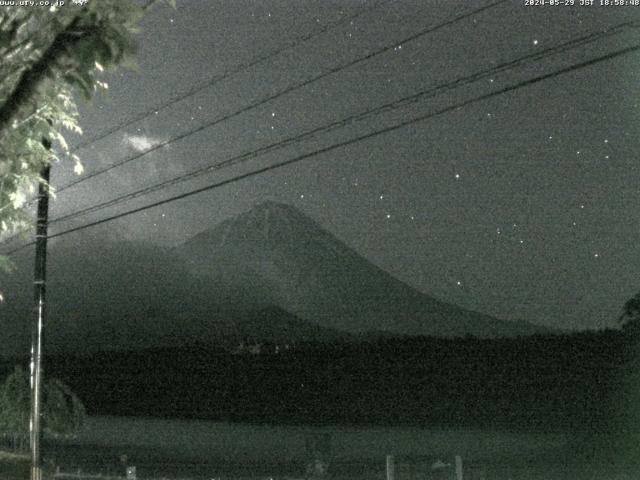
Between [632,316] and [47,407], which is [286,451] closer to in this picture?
[632,316]

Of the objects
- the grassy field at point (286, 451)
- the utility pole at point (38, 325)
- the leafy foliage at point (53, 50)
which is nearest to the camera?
the leafy foliage at point (53, 50)

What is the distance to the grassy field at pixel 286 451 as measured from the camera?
101 ft

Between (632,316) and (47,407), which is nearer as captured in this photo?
(47,407)

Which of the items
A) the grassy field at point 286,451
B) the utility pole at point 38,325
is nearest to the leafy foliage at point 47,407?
the utility pole at point 38,325

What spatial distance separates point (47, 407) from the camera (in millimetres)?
18906

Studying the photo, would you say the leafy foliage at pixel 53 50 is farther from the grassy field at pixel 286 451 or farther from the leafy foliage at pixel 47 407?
the grassy field at pixel 286 451

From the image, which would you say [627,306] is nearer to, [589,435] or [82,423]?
[589,435]

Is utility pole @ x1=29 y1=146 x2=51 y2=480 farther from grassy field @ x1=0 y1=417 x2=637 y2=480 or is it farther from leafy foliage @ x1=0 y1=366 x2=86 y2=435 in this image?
grassy field @ x1=0 y1=417 x2=637 y2=480

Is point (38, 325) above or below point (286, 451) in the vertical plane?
above

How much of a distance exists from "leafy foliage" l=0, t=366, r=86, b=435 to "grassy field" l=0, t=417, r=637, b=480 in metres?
8.31

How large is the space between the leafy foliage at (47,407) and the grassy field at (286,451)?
8311mm

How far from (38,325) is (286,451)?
4687 cm

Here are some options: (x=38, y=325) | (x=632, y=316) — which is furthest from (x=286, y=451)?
(x=38, y=325)

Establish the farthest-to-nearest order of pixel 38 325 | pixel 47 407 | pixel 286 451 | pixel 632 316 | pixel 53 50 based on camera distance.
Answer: pixel 286 451 → pixel 632 316 → pixel 47 407 → pixel 38 325 → pixel 53 50
